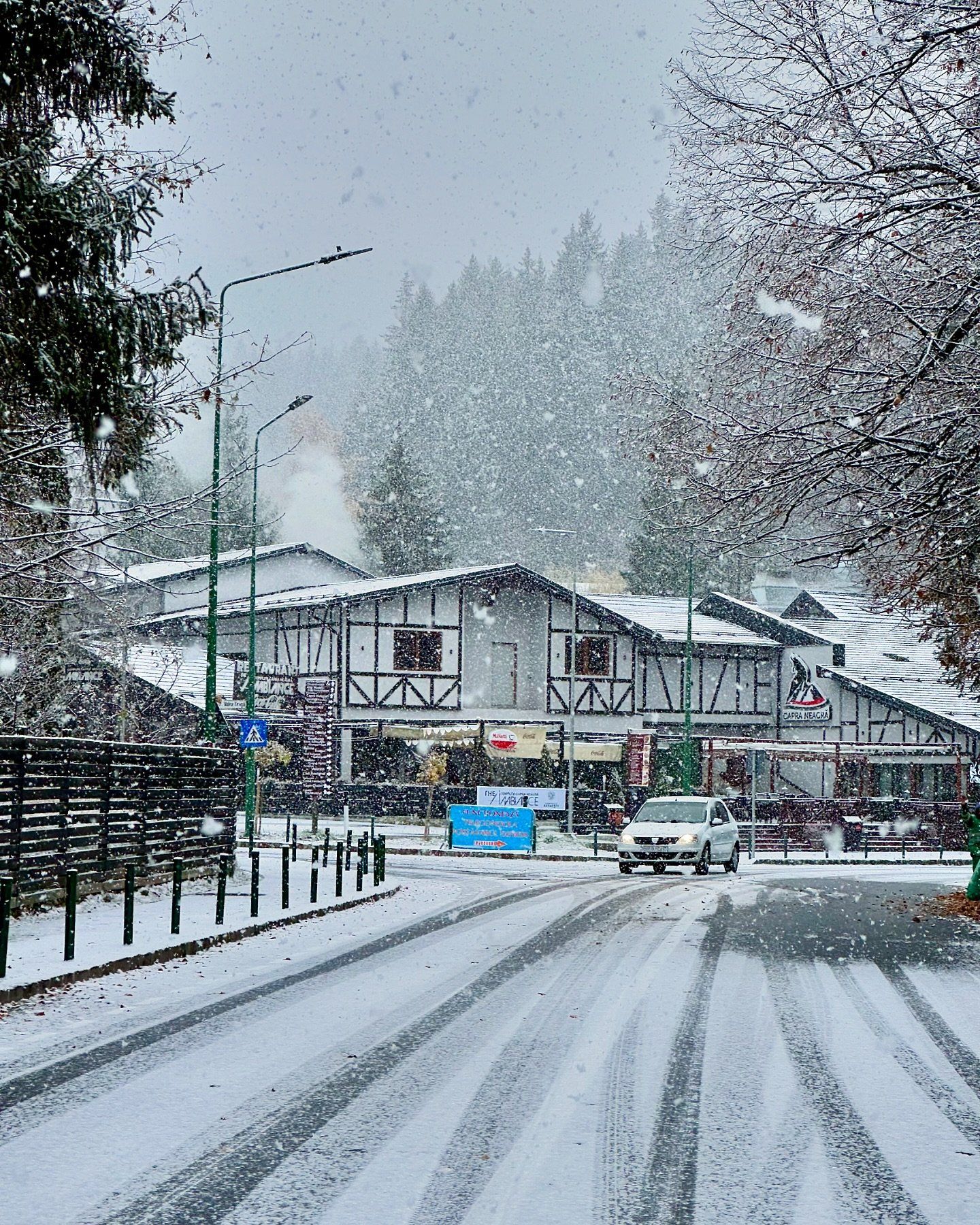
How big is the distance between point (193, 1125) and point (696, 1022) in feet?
14.2

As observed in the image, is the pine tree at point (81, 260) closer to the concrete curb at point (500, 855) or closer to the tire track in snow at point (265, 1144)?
the tire track in snow at point (265, 1144)

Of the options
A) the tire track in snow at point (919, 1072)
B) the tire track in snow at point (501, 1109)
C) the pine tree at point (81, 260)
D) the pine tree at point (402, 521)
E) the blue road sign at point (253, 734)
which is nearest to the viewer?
the tire track in snow at point (501, 1109)

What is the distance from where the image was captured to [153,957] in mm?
12977

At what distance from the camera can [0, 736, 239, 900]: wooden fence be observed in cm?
1579

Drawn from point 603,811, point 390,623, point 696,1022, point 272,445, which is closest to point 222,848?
point 696,1022

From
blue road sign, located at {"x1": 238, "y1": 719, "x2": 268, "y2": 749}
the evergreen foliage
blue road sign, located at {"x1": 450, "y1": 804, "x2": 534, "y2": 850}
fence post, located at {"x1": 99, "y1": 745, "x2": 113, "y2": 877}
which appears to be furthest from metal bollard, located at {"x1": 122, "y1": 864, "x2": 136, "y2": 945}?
the evergreen foliage

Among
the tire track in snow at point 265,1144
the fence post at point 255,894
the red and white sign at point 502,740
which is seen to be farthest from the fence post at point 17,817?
the red and white sign at point 502,740

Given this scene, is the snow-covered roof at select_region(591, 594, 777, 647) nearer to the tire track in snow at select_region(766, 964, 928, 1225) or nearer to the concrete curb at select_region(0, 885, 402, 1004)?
the concrete curb at select_region(0, 885, 402, 1004)

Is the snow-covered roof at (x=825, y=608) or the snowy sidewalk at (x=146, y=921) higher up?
the snow-covered roof at (x=825, y=608)

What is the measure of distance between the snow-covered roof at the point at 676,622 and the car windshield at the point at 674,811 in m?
21.2

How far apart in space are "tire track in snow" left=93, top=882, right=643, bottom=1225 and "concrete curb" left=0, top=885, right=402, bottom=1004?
3189 mm

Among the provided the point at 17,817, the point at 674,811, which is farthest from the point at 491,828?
the point at 17,817

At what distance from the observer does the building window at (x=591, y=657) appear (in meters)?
50.7

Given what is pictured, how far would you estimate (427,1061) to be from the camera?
8430 millimetres
